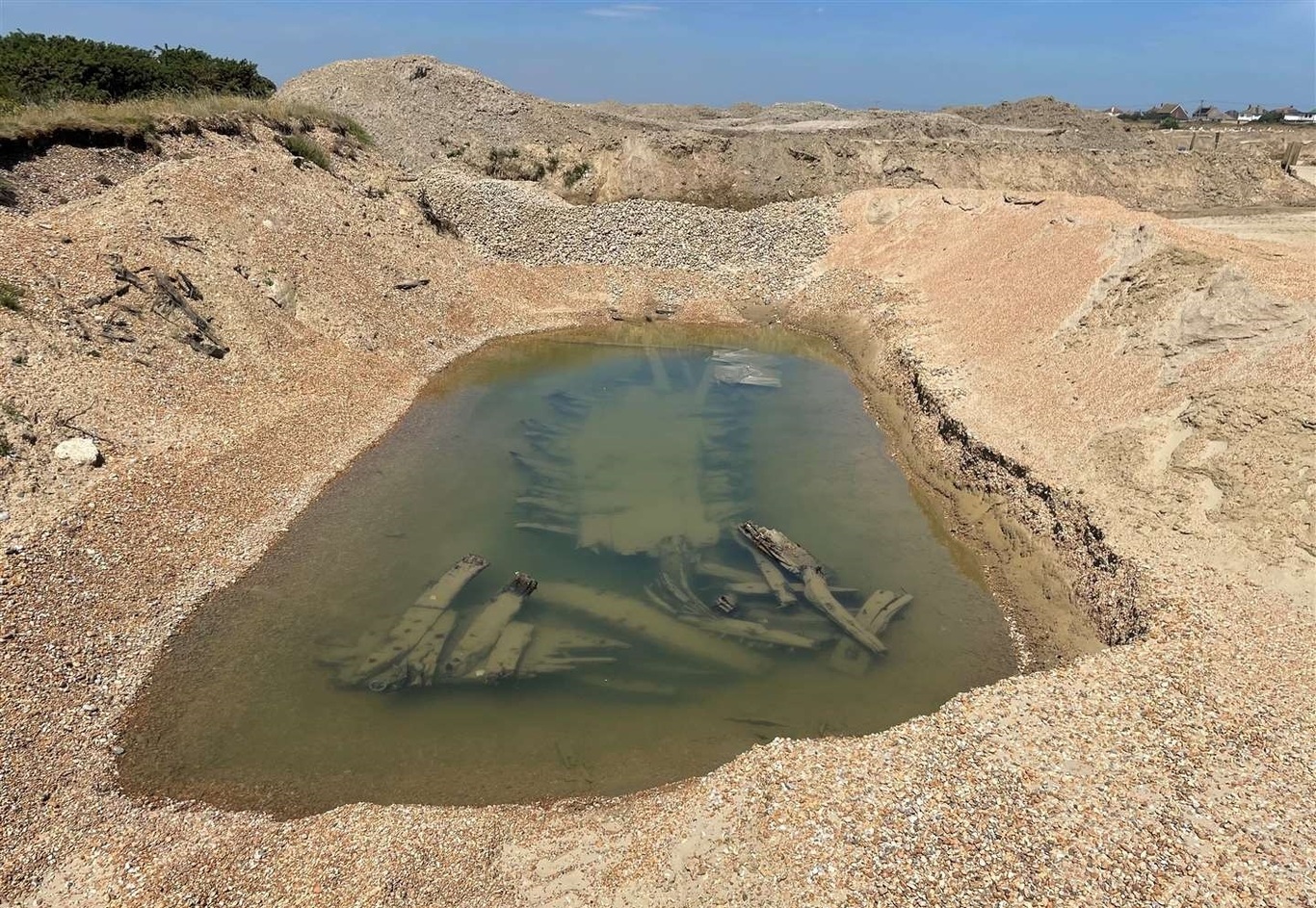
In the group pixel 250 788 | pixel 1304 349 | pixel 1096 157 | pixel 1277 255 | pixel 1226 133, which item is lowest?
pixel 250 788

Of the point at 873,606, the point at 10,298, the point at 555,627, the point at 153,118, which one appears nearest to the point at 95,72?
the point at 153,118

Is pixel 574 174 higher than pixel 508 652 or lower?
higher

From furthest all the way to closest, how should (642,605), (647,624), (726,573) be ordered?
(726,573) < (642,605) < (647,624)

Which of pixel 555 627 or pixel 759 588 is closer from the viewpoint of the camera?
pixel 555 627

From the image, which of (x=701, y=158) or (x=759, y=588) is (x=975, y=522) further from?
(x=701, y=158)

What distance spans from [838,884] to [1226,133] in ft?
235

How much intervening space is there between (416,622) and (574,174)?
1189 inches

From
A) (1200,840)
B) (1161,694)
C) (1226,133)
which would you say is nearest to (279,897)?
(1200,840)

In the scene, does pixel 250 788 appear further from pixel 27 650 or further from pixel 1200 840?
pixel 1200 840

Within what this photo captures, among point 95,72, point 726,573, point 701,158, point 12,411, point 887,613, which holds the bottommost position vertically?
point 887,613

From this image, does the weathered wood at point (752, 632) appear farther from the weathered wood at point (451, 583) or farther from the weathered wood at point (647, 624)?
the weathered wood at point (451, 583)

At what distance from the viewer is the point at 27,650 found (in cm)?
1033

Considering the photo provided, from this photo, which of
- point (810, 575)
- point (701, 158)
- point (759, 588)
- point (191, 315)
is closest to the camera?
point (759, 588)

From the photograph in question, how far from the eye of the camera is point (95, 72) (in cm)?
2867
